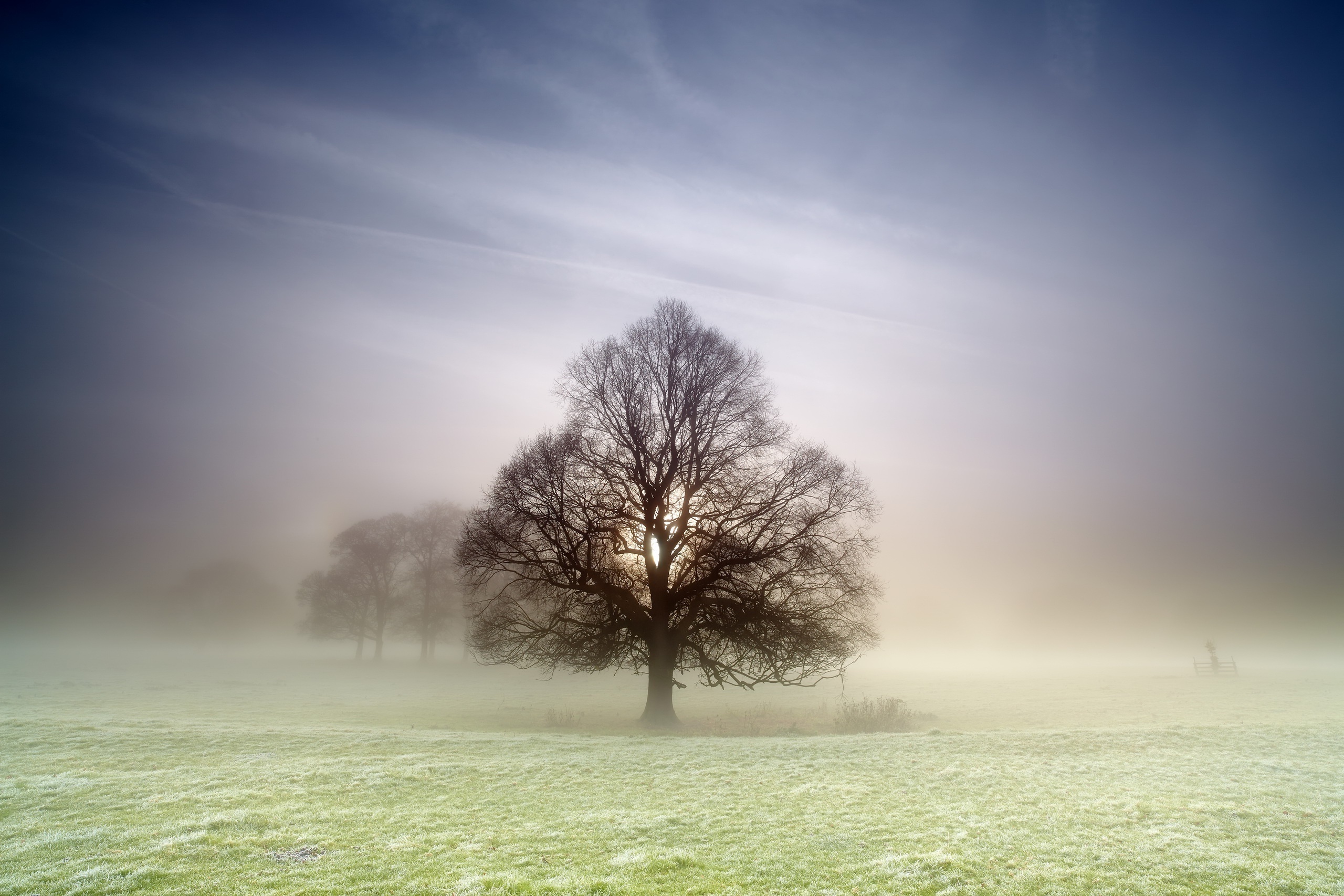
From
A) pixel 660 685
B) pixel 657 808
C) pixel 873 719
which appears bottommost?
pixel 873 719

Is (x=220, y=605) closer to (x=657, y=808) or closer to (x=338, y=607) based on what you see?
(x=338, y=607)

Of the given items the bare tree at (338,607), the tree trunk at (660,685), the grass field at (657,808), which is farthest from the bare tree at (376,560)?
the tree trunk at (660,685)

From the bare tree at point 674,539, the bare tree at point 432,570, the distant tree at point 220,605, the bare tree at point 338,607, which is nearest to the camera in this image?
the bare tree at point 674,539

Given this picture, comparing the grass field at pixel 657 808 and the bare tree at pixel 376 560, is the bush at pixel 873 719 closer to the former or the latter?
the grass field at pixel 657 808

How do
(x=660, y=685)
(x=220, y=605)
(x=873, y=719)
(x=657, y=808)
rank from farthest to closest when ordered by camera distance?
(x=220, y=605), (x=873, y=719), (x=660, y=685), (x=657, y=808)

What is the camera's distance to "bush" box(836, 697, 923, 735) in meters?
21.6

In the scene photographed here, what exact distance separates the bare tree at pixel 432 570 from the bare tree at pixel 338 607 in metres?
4.47

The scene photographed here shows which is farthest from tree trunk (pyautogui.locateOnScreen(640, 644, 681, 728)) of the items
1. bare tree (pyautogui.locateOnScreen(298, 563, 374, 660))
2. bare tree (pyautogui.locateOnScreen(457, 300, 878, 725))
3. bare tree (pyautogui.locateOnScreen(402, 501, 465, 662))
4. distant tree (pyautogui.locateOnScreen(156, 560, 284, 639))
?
distant tree (pyautogui.locateOnScreen(156, 560, 284, 639))

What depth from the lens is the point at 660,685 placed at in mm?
21141

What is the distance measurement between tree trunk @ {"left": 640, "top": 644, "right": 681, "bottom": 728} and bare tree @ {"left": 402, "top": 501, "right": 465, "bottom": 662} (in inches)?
1449

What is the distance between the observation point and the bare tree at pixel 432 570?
54.5m

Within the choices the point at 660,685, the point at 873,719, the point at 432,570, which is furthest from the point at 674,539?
the point at 432,570

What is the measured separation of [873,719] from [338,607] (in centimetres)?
5185

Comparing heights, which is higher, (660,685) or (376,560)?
(376,560)
